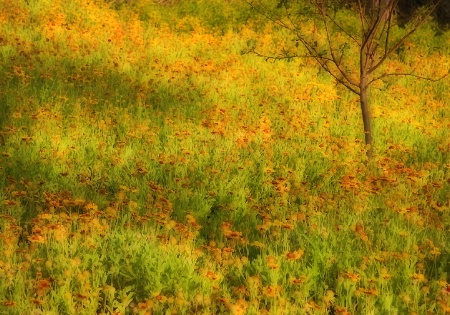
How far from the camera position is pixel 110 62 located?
1052 centimetres

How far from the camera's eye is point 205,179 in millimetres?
6234

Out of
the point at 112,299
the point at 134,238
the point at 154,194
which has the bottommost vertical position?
the point at 112,299

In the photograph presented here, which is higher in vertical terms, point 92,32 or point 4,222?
point 92,32

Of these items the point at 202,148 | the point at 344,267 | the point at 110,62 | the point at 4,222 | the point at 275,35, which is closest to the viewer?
the point at 344,267

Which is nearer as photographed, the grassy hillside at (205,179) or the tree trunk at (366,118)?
the grassy hillside at (205,179)

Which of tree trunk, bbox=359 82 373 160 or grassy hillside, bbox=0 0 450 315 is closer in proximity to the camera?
grassy hillside, bbox=0 0 450 315

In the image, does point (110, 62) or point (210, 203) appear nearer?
point (210, 203)

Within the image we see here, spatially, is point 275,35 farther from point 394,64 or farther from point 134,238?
point 134,238

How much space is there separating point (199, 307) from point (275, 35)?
10357mm

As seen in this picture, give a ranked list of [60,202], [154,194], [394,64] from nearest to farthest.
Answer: [60,202], [154,194], [394,64]

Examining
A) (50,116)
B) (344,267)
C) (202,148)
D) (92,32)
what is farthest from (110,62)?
(344,267)

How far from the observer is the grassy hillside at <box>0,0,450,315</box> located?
13.2ft

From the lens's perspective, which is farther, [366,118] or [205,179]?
[366,118]

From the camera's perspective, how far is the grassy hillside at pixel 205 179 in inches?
159
